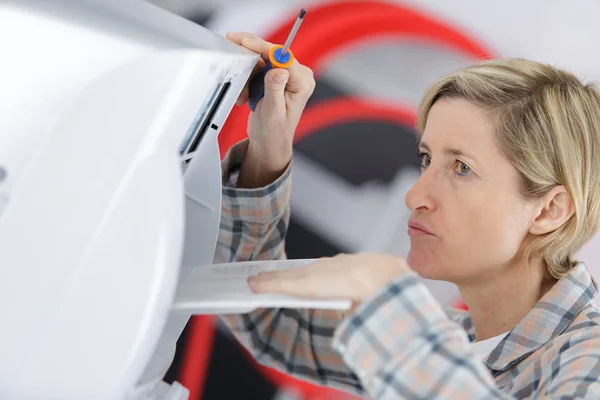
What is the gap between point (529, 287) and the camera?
1.16 metres

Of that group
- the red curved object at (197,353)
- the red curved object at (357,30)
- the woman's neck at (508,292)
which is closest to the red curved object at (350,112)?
the red curved object at (357,30)

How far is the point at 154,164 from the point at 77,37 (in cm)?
14

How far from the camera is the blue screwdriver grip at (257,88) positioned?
1.05m

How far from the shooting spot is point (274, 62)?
0.99 meters

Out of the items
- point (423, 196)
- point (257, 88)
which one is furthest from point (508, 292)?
point (257, 88)

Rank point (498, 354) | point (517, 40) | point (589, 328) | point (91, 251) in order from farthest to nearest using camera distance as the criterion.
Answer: point (517, 40) → point (498, 354) → point (589, 328) → point (91, 251)

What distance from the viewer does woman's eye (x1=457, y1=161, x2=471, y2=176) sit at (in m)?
1.11

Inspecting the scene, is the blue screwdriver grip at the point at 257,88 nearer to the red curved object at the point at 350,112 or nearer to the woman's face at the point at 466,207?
the woman's face at the point at 466,207

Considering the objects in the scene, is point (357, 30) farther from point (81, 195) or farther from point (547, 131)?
point (81, 195)

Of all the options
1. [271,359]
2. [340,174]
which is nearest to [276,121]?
[271,359]

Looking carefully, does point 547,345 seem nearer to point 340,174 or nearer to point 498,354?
point 498,354

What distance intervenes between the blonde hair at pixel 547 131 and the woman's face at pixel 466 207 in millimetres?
24

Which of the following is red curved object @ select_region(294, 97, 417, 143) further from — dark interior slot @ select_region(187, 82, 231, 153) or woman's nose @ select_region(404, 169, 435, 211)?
dark interior slot @ select_region(187, 82, 231, 153)

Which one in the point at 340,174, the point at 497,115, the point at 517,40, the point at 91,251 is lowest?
the point at 340,174
